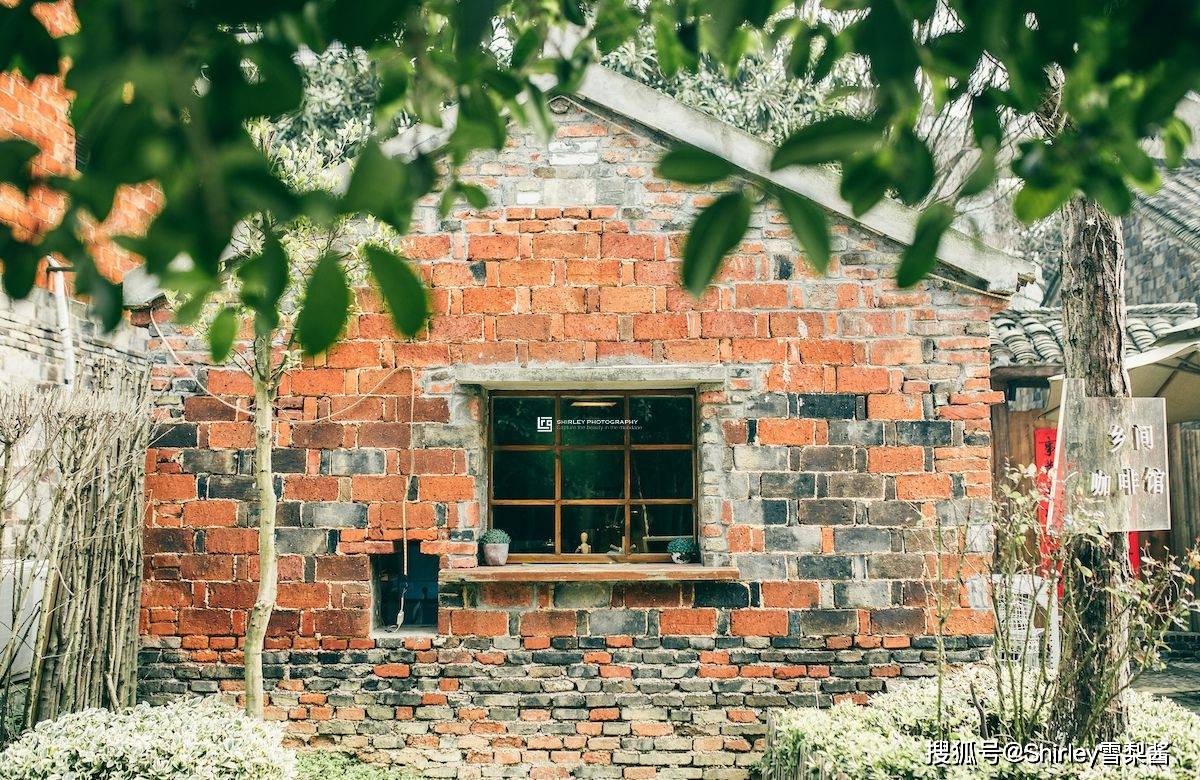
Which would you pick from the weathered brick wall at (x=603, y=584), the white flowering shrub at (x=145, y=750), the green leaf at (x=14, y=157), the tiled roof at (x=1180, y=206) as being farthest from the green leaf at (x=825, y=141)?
the tiled roof at (x=1180, y=206)

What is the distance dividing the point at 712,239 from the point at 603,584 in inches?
169

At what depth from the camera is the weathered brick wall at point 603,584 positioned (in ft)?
16.7

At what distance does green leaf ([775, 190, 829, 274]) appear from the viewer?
1021 millimetres

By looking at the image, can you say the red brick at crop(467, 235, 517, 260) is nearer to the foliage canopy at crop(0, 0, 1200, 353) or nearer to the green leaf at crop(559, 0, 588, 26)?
the green leaf at crop(559, 0, 588, 26)

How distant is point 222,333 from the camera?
3.87ft

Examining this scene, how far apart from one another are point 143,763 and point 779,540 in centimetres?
329

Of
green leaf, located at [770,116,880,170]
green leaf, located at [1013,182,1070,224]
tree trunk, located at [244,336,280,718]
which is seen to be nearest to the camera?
green leaf, located at [770,116,880,170]

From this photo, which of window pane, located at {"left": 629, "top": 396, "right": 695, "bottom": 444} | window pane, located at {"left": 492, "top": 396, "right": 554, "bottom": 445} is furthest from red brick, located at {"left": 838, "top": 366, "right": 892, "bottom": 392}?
window pane, located at {"left": 492, "top": 396, "right": 554, "bottom": 445}

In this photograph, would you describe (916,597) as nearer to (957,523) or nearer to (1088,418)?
(957,523)

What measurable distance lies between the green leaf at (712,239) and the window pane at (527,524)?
4454mm

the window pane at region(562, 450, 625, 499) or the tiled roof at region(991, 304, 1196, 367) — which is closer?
the window pane at region(562, 450, 625, 499)

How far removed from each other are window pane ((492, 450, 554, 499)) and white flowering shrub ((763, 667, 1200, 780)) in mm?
1858

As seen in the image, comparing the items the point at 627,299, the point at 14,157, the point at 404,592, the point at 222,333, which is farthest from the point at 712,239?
the point at 404,592

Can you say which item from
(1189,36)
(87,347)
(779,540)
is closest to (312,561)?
(87,347)
